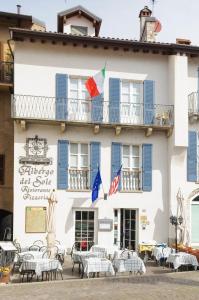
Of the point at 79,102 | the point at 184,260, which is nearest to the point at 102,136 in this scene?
the point at 79,102

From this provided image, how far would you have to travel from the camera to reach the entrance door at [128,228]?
1909 centimetres

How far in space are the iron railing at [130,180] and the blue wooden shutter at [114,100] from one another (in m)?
2.39

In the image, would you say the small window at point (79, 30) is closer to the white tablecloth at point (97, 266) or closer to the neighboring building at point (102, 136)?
the neighboring building at point (102, 136)

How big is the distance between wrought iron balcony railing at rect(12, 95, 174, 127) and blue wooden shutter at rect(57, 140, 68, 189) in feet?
3.82

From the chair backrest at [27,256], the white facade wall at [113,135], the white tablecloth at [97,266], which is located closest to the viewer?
the white tablecloth at [97,266]

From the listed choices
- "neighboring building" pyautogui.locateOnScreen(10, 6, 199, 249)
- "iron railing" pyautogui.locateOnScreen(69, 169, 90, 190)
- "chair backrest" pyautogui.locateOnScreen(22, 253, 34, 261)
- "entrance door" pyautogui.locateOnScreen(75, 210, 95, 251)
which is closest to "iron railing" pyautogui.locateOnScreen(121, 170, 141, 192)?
"neighboring building" pyautogui.locateOnScreen(10, 6, 199, 249)

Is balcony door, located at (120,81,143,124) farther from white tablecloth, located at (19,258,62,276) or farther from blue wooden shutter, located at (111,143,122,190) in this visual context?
white tablecloth, located at (19,258,62,276)

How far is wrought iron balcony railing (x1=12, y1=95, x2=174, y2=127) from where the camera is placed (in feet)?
60.0

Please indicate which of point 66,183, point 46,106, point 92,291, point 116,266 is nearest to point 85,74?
point 46,106

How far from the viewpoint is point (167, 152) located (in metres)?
19.7

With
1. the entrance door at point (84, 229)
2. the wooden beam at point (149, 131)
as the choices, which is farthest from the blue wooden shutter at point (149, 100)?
the entrance door at point (84, 229)

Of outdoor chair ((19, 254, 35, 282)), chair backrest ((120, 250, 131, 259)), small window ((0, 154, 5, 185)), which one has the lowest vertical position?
outdoor chair ((19, 254, 35, 282))

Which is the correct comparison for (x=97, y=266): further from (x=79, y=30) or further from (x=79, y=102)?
(x=79, y=30)

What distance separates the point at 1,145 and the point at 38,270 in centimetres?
843
